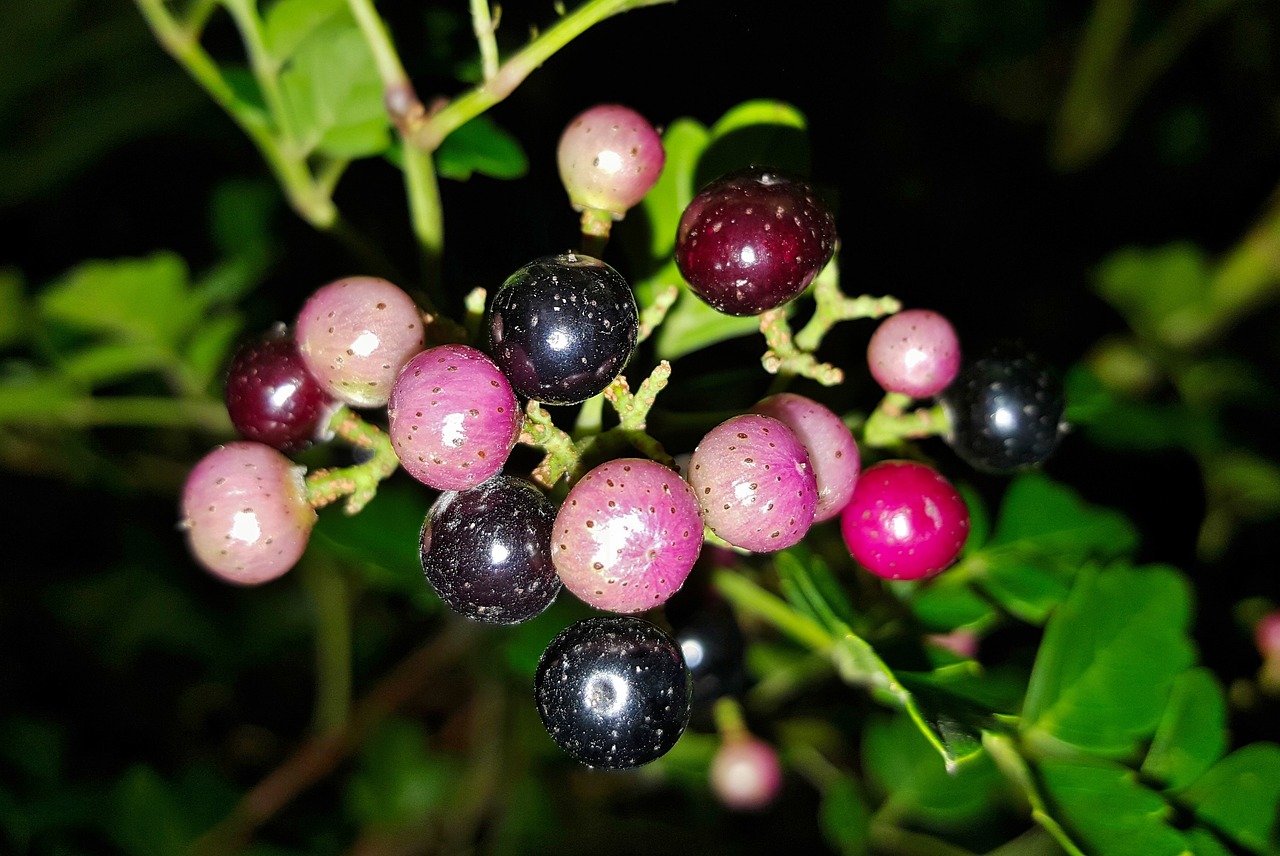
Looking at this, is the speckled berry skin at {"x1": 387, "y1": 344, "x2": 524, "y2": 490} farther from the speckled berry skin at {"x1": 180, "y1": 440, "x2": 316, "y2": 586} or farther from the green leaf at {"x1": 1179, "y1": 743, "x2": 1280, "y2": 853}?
the green leaf at {"x1": 1179, "y1": 743, "x2": 1280, "y2": 853}

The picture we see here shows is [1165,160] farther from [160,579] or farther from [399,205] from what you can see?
[160,579]

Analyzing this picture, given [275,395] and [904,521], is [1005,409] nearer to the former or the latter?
[904,521]

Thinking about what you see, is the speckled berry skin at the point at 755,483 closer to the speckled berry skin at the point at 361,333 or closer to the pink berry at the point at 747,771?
the speckled berry skin at the point at 361,333

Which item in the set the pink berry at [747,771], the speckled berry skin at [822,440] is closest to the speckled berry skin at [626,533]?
the speckled berry skin at [822,440]

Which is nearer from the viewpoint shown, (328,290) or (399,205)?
(328,290)

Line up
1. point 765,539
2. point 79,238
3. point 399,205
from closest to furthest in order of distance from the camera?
point 765,539
point 399,205
point 79,238

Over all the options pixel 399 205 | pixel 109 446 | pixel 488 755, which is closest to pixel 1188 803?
pixel 488 755

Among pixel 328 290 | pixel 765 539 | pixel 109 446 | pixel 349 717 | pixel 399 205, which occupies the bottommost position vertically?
pixel 349 717
